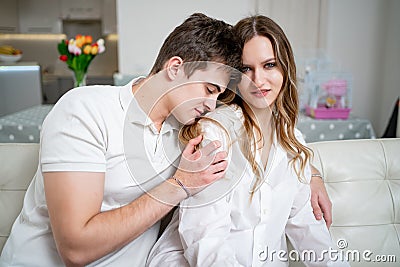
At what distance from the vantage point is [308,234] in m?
1.01

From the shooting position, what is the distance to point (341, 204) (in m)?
1.13

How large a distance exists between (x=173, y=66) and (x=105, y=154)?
0.26m

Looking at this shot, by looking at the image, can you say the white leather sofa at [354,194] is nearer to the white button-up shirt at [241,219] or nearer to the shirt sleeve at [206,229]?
the white button-up shirt at [241,219]

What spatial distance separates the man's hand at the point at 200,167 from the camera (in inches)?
34.3

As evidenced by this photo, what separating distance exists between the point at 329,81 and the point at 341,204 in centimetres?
165

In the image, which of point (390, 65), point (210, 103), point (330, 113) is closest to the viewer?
point (210, 103)

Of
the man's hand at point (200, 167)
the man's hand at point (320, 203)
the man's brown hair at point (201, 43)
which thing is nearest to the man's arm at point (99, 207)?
the man's hand at point (200, 167)

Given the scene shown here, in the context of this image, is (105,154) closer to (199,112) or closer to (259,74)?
(199,112)

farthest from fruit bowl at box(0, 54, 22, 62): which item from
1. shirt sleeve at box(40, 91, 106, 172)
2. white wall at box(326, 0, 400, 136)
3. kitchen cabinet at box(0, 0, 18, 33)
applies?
shirt sleeve at box(40, 91, 106, 172)

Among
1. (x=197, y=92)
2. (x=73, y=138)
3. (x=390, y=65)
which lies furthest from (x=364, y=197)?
(x=390, y=65)

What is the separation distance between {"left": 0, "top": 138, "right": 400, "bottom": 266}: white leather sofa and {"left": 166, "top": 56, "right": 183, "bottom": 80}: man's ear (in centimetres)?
53

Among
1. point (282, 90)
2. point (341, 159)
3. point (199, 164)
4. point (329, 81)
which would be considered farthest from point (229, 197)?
point (329, 81)

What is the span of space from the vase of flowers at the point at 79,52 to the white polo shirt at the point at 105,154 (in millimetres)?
1700

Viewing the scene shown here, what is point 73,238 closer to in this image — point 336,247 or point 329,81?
point 336,247
